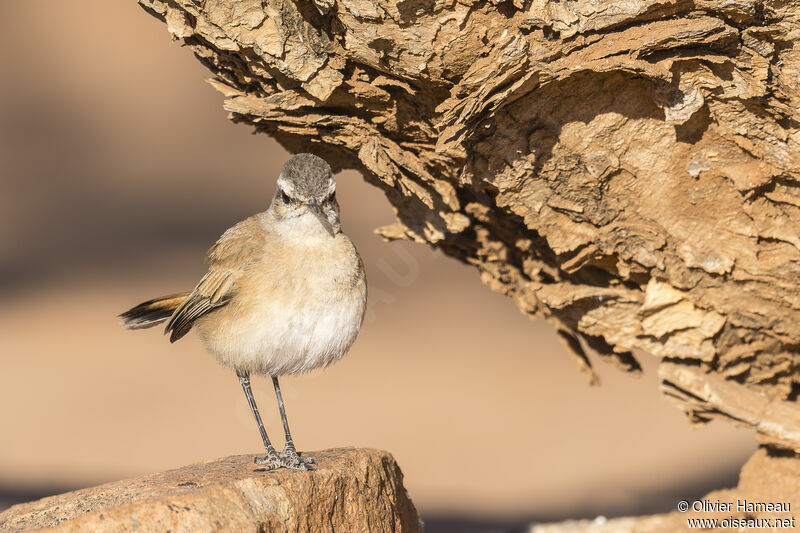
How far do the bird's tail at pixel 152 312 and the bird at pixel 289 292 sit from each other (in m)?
0.50

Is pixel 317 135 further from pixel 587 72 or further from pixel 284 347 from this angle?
pixel 587 72

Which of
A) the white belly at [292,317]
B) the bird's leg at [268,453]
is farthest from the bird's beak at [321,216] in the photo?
the bird's leg at [268,453]

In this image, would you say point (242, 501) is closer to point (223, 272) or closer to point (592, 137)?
point (223, 272)

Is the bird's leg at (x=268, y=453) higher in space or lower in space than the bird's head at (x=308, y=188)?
lower

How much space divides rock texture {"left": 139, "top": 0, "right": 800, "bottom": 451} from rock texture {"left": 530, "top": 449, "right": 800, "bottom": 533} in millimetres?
402

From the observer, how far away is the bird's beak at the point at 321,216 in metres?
4.70

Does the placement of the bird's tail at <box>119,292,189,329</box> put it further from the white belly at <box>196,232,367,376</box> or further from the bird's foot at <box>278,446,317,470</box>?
the bird's foot at <box>278,446,317,470</box>

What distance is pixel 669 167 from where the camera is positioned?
490cm

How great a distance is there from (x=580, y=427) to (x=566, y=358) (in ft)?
6.07

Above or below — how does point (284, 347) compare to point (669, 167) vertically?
below

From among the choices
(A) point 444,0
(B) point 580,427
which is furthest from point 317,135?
(B) point 580,427

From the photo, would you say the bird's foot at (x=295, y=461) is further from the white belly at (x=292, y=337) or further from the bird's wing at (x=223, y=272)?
the bird's wing at (x=223, y=272)

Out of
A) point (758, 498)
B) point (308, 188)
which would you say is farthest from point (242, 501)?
point (758, 498)

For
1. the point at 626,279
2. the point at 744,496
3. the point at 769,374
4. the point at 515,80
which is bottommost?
the point at 744,496
